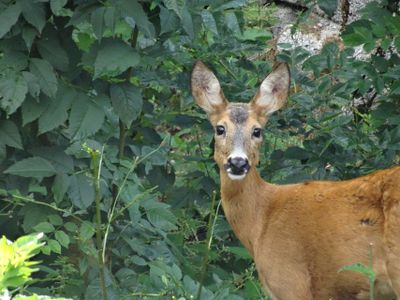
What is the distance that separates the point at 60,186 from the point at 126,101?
0.57 meters

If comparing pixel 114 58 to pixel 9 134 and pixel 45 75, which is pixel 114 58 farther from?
pixel 9 134

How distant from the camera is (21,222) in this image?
20.7 ft

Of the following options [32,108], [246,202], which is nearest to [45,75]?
[32,108]

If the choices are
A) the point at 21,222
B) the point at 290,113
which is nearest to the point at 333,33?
the point at 290,113

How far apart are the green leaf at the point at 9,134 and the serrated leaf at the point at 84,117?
0.34 meters

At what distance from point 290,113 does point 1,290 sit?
184 inches

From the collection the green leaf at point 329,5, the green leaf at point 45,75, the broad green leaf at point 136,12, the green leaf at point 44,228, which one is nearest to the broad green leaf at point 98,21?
the broad green leaf at point 136,12

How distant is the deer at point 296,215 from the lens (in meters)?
5.43

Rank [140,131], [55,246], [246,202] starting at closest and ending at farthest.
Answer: [55,246], [246,202], [140,131]

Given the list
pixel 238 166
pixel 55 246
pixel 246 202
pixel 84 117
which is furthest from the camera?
pixel 246 202

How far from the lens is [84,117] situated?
563 centimetres

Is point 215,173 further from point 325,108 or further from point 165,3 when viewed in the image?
point 165,3

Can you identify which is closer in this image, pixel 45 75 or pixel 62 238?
pixel 62 238

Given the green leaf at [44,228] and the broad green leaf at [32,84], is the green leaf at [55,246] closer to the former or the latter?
the green leaf at [44,228]
